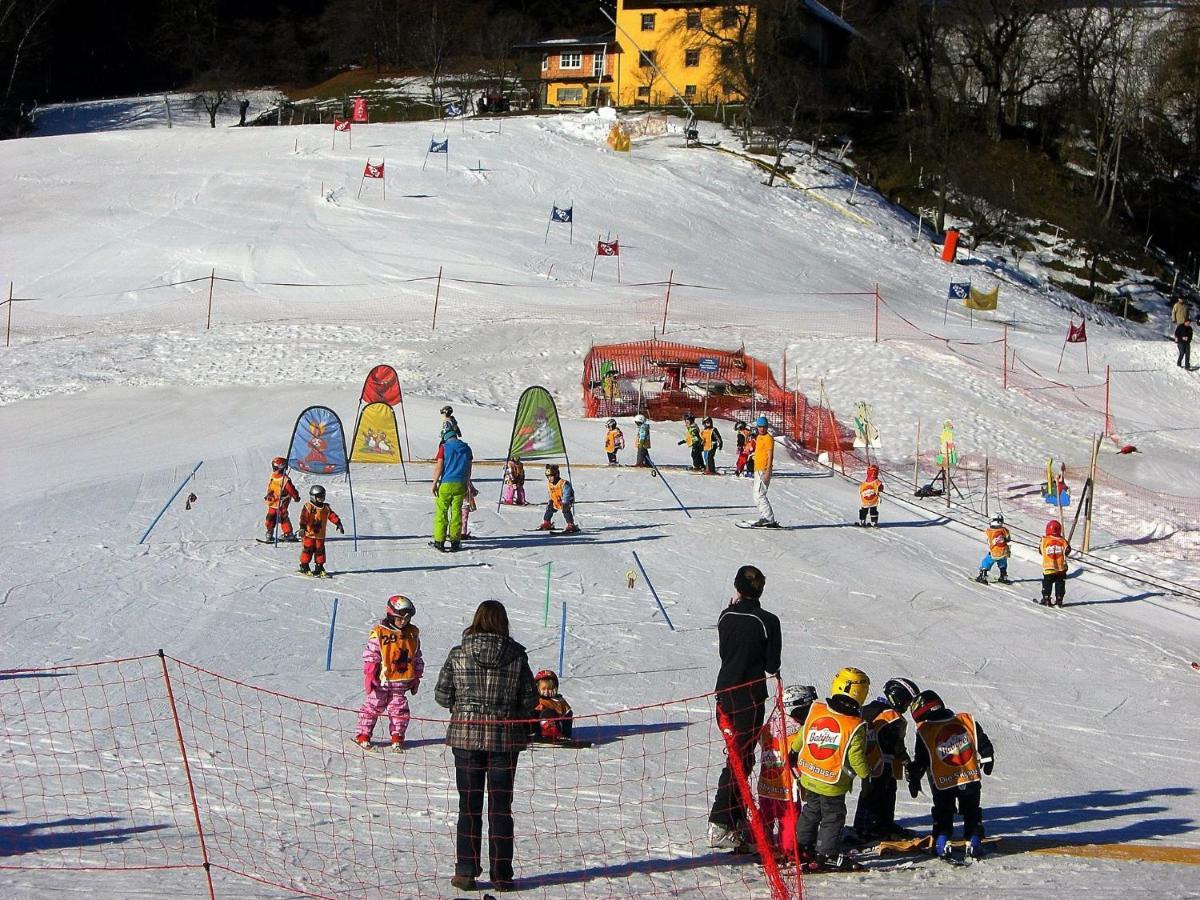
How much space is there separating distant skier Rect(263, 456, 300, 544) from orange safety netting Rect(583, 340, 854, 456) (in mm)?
10764

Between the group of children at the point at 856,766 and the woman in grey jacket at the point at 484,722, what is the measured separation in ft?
5.12

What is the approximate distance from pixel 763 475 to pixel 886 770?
10028 millimetres

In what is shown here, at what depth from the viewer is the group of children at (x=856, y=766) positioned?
7.53 m

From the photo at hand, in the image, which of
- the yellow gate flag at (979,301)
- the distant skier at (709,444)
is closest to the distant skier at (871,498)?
the distant skier at (709,444)

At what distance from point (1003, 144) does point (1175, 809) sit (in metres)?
56.8

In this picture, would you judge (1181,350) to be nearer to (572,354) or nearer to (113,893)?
(572,354)

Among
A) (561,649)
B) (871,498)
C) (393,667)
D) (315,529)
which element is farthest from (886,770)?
(871,498)

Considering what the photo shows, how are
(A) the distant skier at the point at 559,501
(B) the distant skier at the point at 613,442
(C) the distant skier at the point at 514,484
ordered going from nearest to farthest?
(A) the distant skier at the point at 559,501, (C) the distant skier at the point at 514,484, (B) the distant skier at the point at 613,442

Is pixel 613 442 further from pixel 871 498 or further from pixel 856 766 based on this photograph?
pixel 856 766

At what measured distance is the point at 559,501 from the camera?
1703cm

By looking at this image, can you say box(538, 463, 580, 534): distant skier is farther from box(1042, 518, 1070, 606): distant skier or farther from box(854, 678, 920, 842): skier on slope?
box(854, 678, 920, 842): skier on slope

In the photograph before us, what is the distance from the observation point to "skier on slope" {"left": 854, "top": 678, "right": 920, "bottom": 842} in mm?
8154

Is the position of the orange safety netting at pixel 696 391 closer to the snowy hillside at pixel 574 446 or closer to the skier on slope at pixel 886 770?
the snowy hillside at pixel 574 446

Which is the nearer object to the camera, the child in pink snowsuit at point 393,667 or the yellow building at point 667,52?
the child in pink snowsuit at point 393,667
